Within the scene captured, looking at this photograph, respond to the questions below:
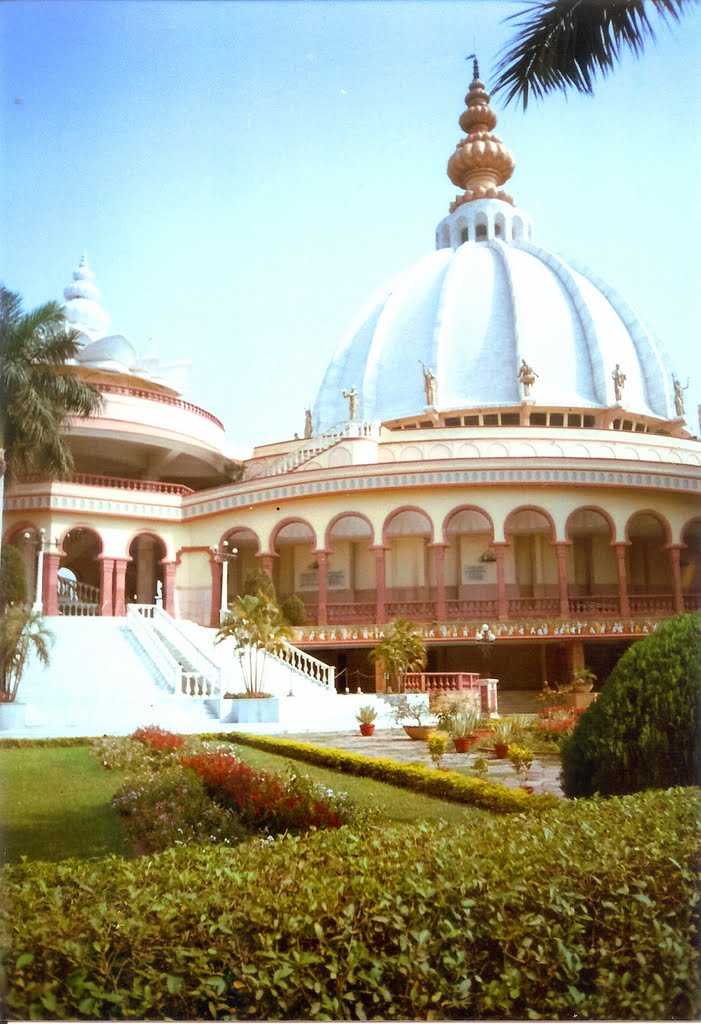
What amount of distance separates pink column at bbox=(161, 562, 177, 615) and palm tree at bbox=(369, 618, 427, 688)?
9684 millimetres

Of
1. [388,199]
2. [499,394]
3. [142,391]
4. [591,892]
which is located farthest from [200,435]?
[591,892]

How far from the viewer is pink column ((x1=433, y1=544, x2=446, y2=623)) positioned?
2905cm

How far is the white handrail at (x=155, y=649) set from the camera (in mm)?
19594

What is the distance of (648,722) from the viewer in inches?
284

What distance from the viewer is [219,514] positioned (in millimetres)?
32375

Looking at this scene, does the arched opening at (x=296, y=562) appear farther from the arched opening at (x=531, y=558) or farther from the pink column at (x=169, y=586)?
the arched opening at (x=531, y=558)

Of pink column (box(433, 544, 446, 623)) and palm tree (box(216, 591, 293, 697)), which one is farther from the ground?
pink column (box(433, 544, 446, 623))

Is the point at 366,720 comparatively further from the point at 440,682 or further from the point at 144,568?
the point at 144,568

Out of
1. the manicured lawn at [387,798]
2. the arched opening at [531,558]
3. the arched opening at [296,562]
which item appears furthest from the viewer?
the arched opening at [296,562]

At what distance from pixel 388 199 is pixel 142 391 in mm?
24873

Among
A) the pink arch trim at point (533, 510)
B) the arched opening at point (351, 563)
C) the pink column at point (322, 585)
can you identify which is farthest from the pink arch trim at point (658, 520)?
the pink column at point (322, 585)

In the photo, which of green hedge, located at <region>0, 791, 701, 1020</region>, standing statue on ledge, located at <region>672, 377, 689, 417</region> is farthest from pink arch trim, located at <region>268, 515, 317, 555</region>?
green hedge, located at <region>0, 791, 701, 1020</region>

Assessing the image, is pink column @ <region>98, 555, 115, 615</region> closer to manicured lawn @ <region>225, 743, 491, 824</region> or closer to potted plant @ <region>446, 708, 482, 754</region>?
potted plant @ <region>446, 708, 482, 754</region>

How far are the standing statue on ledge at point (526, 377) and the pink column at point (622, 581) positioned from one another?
11628 millimetres
